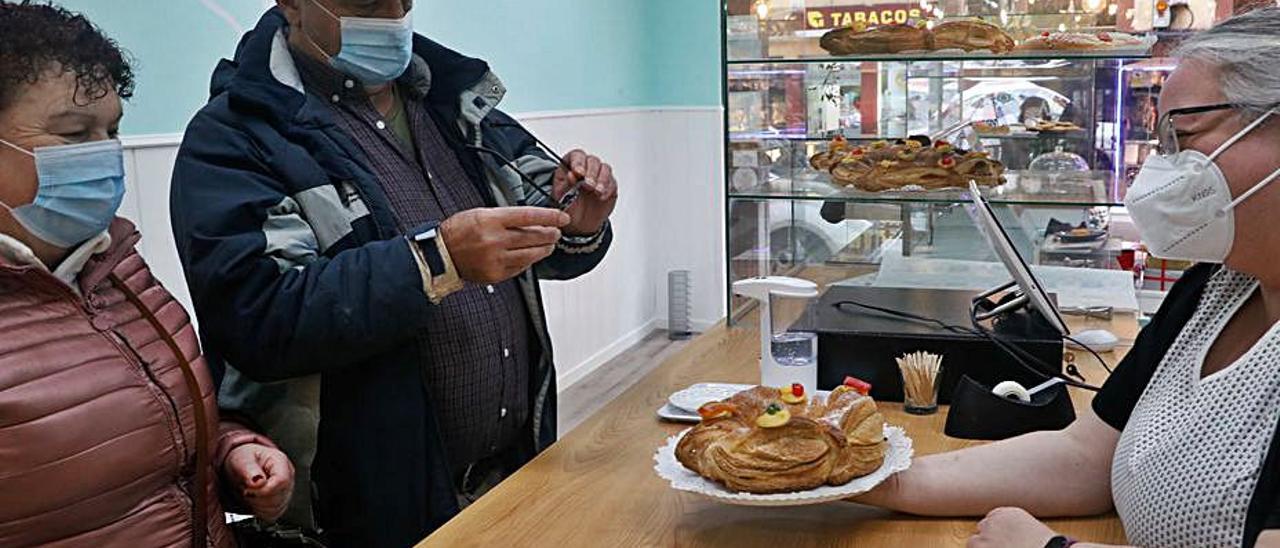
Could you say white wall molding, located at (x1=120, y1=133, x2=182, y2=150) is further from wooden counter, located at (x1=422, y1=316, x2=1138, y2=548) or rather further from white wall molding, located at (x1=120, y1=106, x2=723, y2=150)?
wooden counter, located at (x1=422, y1=316, x2=1138, y2=548)

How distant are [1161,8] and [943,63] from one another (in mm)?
450

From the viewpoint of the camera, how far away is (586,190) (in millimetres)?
2186

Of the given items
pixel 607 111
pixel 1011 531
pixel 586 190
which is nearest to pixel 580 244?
pixel 586 190

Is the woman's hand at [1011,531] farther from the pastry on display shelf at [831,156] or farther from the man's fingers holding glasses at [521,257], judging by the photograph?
the pastry on display shelf at [831,156]

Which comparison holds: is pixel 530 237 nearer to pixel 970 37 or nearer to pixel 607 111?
pixel 970 37

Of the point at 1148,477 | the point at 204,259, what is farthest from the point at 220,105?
the point at 1148,477

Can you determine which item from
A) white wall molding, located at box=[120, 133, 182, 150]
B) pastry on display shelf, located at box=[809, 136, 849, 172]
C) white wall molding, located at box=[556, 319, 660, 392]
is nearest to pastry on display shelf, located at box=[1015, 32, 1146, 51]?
pastry on display shelf, located at box=[809, 136, 849, 172]

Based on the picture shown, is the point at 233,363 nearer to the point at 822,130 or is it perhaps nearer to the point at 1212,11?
the point at 822,130

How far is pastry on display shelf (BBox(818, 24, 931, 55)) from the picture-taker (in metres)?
2.51

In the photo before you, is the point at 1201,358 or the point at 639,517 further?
the point at 639,517

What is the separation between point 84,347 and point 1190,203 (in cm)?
135

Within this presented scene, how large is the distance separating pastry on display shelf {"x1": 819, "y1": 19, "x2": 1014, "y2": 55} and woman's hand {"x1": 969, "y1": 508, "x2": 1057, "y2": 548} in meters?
1.30

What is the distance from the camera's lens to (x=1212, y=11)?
2.34 metres

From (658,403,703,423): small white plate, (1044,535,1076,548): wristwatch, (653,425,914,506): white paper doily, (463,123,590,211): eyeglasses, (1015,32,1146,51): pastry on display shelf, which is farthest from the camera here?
(1015,32,1146,51): pastry on display shelf
